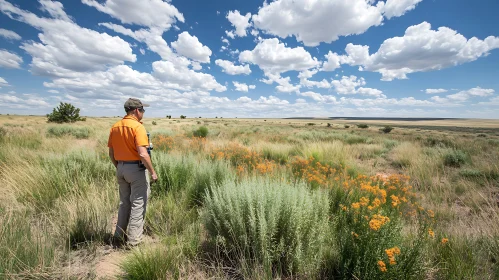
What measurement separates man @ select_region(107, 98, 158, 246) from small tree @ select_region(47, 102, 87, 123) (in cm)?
3619

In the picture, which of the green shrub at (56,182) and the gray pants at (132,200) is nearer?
the gray pants at (132,200)

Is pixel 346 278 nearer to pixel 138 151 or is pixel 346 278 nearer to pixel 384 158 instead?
pixel 138 151

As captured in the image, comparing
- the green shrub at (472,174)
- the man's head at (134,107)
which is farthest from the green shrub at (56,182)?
the green shrub at (472,174)

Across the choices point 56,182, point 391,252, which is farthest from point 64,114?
point 391,252

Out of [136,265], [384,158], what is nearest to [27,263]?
[136,265]

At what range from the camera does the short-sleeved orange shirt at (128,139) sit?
2.97 m

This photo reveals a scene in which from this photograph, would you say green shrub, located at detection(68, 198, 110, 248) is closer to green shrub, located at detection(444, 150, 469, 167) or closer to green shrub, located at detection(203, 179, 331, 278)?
green shrub, located at detection(203, 179, 331, 278)

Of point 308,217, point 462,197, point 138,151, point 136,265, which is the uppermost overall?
point 138,151

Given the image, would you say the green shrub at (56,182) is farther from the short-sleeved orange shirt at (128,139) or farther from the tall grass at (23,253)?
the short-sleeved orange shirt at (128,139)

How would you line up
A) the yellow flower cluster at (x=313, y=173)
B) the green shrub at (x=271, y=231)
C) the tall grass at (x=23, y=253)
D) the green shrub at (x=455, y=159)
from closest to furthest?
the tall grass at (x=23, y=253)
the green shrub at (x=271, y=231)
the yellow flower cluster at (x=313, y=173)
the green shrub at (x=455, y=159)

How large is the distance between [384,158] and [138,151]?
10.2 m

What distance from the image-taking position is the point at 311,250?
92.1 inches

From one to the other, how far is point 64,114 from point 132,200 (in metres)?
37.4

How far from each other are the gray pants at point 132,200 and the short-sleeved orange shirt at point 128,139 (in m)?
0.14
